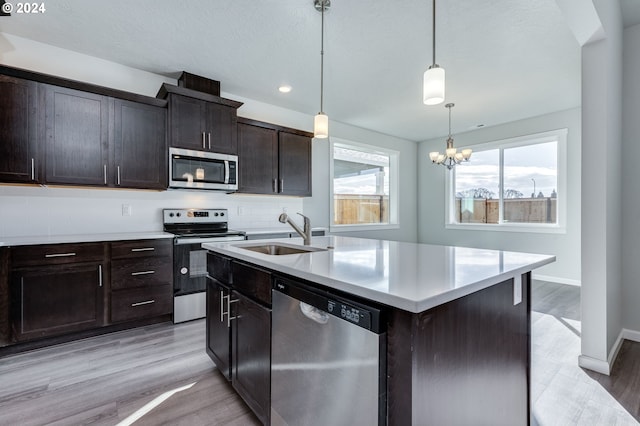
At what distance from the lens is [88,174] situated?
109 inches

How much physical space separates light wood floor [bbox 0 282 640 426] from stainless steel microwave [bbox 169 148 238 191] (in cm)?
153

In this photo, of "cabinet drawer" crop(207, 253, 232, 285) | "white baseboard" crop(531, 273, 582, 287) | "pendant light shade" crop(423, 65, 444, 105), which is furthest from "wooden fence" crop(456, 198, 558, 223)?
"cabinet drawer" crop(207, 253, 232, 285)

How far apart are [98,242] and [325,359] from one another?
252 centimetres

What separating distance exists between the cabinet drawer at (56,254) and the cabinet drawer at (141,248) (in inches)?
4.4

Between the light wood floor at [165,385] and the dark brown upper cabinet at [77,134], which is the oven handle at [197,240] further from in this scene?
the light wood floor at [165,385]

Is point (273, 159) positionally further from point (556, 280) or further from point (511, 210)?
point (556, 280)

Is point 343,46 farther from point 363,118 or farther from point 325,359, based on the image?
point 325,359

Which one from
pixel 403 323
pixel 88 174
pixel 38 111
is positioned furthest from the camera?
pixel 88 174

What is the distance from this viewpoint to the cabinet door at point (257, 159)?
3.77m

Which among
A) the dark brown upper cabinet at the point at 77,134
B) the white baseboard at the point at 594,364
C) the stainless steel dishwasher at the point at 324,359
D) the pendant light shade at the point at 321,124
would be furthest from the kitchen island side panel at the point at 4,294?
the white baseboard at the point at 594,364

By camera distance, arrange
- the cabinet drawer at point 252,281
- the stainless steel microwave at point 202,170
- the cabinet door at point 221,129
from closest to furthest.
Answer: the cabinet drawer at point 252,281 → the stainless steel microwave at point 202,170 → the cabinet door at point 221,129

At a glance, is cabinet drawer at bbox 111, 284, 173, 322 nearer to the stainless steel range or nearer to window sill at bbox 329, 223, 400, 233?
the stainless steel range

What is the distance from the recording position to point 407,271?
1186mm

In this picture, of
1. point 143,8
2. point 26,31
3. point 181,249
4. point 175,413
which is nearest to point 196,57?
point 143,8
